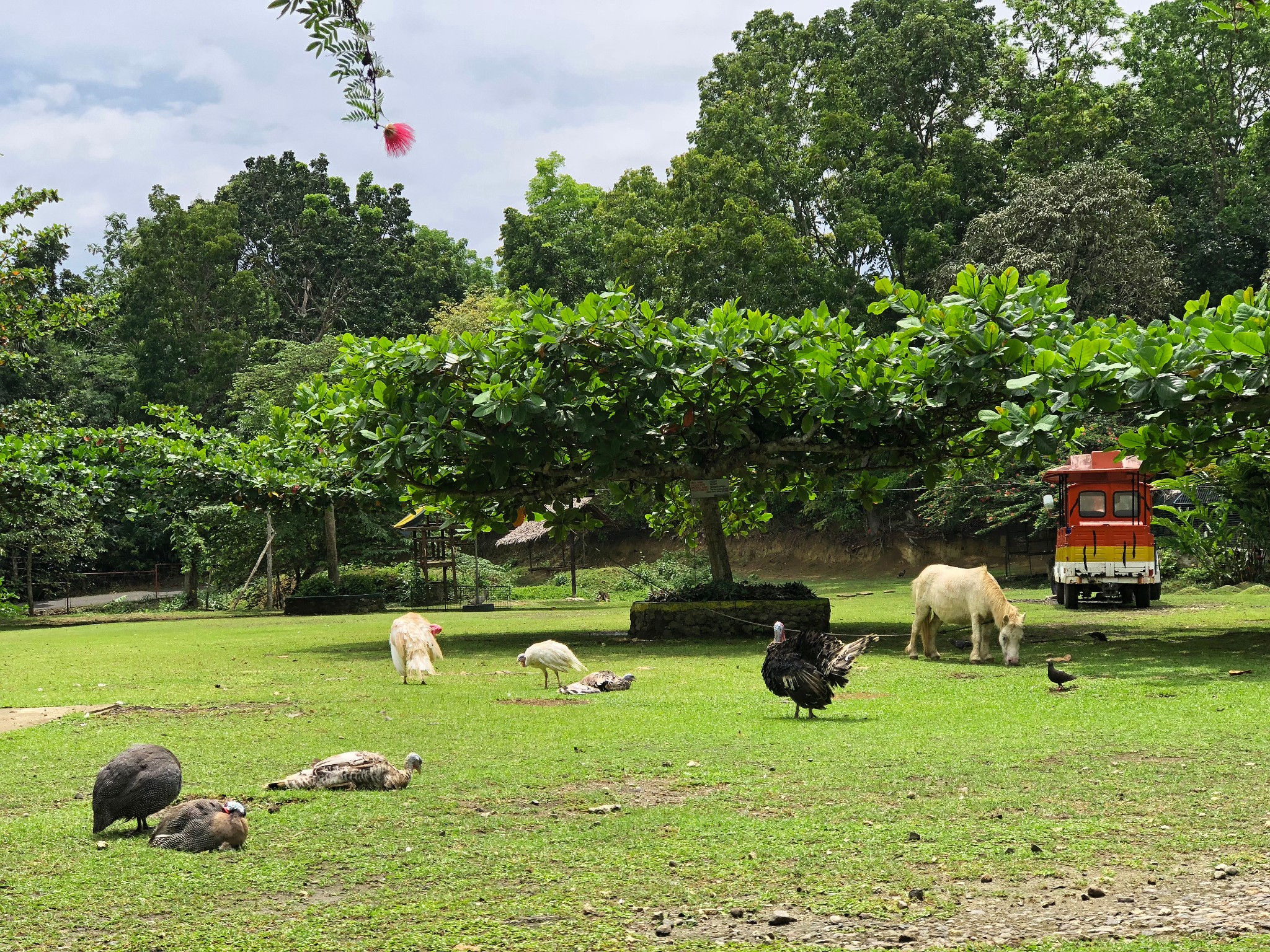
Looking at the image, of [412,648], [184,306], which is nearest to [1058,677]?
[412,648]

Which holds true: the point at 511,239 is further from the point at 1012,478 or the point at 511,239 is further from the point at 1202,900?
the point at 1202,900

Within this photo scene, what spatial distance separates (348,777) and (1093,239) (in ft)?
121

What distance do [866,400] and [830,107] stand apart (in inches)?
1254

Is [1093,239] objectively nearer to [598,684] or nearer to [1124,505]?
[1124,505]

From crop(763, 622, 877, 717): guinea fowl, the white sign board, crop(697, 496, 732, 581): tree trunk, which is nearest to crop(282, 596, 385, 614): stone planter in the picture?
crop(697, 496, 732, 581): tree trunk

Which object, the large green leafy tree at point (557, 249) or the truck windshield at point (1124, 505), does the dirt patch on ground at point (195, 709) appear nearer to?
the truck windshield at point (1124, 505)

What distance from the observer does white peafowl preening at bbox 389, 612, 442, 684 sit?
12.8 meters

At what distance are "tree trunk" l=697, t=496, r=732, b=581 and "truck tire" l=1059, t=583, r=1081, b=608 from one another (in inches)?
303

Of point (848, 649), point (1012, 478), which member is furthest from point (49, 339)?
point (848, 649)

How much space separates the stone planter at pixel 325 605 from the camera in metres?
28.9

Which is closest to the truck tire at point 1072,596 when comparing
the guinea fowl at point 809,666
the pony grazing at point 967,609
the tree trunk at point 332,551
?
the pony grazing at point 967,609

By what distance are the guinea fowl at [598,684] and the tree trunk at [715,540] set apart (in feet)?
24.1

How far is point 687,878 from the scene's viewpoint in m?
5.00

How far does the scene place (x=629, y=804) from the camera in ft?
21.2
